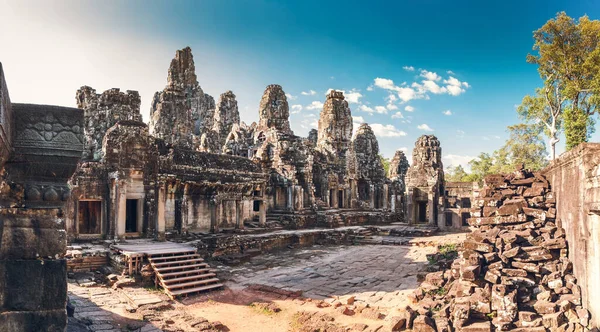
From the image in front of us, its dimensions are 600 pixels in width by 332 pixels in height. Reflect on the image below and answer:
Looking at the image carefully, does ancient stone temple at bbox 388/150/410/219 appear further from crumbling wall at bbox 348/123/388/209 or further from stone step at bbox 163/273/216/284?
stone step at bbox 163/273/216/284

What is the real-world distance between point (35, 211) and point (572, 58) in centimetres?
2494

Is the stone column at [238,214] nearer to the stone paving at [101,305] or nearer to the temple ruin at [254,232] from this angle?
the temple ruin at [254,232]

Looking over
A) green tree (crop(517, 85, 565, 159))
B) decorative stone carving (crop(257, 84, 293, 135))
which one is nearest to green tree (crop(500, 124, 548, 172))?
green tree (crop(517, 85, 565, 159))

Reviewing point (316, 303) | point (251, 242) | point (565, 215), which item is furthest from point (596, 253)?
point (251, 242)

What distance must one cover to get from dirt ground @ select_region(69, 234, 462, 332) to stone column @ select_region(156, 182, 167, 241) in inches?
107

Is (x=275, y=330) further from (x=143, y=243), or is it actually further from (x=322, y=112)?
(x=322, y=112)

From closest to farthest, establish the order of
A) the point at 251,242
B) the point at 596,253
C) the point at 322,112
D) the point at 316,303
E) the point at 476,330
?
1. the point at 596,253
2. the point at 476,330
3. the point at 316,303
4. the point at 251,242
5. the point at 322,112

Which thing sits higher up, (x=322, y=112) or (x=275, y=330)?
(x=322, y=112)

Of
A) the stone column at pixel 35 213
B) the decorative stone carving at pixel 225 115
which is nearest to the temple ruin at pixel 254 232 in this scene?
the stone column at pixel 35 213

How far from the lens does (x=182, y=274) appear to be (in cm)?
1119

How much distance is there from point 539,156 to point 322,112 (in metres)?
21.6

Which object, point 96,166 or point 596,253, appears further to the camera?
point 96,166

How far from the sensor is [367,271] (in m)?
13.7

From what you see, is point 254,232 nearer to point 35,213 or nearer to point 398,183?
point 35,213
